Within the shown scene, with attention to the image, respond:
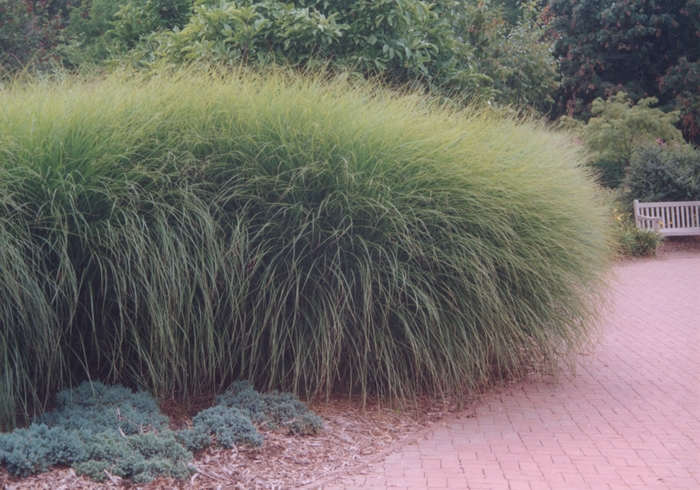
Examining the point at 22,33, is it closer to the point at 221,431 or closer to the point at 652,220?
the point at 652,220

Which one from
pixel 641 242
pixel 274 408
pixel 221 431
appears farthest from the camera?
pixel 641 242

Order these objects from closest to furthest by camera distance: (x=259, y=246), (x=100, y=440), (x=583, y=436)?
(x=100, y=440) < (x=583, y=436) < (x=259, y=246)

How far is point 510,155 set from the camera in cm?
591

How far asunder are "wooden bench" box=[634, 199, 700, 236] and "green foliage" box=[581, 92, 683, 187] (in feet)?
7.84

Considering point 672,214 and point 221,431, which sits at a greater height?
point 221,431

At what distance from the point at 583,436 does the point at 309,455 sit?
1.83m

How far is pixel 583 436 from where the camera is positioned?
4629mm

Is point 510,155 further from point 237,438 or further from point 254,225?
point 237,438

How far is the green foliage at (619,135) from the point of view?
60.3ft

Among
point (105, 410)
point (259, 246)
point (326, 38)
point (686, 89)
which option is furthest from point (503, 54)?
point (686, 89)

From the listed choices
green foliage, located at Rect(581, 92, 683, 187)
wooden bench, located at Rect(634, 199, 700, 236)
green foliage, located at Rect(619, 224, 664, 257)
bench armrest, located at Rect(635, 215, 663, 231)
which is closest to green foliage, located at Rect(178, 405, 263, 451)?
green foliage, located at Rect(619, 224, 664, 257)

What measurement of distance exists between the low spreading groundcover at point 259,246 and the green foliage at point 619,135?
1392cm

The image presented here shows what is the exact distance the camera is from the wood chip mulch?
11.5ft

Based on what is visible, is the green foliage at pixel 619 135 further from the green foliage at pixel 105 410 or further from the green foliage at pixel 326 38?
the green foliage at pixel 105 410
